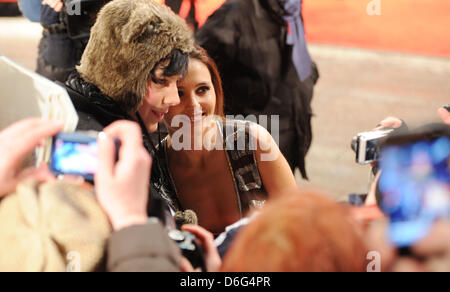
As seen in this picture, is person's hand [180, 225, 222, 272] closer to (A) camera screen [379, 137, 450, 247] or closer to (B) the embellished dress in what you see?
(A) camera screen [379, 137, 450, 247]

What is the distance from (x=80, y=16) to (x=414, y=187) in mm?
1112

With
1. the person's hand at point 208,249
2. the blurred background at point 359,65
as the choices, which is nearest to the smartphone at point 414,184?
the person's hand at point 208,249

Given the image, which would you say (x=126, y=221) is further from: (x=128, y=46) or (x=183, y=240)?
(x=128, y=46)

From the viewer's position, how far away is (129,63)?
127 centimetres

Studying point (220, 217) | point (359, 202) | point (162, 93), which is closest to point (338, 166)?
point (220, 217)

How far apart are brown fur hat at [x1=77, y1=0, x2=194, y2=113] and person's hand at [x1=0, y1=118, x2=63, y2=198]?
0.42 meters

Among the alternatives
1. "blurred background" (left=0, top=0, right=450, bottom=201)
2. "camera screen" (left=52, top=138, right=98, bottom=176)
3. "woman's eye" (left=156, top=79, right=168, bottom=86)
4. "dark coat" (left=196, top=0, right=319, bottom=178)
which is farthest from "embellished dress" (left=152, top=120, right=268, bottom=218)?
"blurred background" (left=0, top=0, right=450, bottom=201)

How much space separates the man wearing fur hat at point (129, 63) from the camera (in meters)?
1.24

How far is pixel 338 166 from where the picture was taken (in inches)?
121

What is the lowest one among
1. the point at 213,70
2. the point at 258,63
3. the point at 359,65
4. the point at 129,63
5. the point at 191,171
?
the point at 359,65

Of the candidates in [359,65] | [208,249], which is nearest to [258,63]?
[208,249]

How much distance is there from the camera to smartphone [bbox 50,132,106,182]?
87 cm
